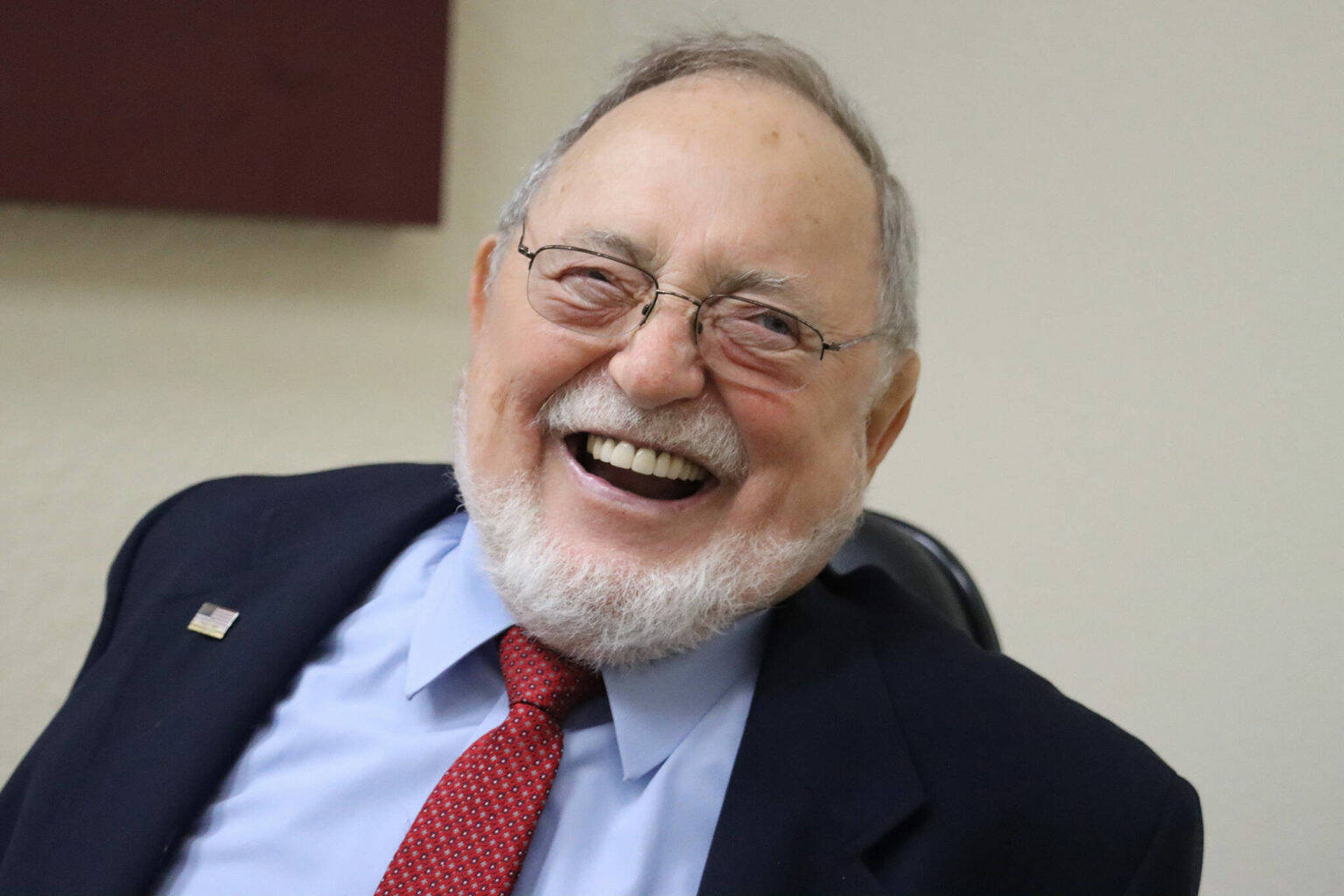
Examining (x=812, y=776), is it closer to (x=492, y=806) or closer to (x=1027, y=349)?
(x=492, y=806)

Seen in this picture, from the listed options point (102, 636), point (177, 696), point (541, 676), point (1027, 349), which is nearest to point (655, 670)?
point (541, 676)

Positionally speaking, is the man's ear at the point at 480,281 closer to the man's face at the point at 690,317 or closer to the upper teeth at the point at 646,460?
the man's face at the point at 690,317

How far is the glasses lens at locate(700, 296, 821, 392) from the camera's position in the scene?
3.84ft

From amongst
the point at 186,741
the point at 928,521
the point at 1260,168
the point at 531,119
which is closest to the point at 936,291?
the point at 928,521

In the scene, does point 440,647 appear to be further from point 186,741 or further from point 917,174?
point 917,174

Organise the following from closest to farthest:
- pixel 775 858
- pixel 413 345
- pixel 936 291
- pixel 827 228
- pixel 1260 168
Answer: pixel 775 858 < pixel 827 228 < pixel 1260 168 < pixel 936 291 < pixel 413 345

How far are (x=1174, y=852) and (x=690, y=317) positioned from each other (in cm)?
77

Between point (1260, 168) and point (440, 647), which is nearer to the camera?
point (440, 647)

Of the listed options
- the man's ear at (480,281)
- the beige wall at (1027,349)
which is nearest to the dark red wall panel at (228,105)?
the beige wall at (1027,349)

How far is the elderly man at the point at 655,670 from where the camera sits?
112 centimetres

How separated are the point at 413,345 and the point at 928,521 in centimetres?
119

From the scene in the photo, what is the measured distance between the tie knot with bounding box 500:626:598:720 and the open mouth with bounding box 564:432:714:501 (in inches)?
8.5

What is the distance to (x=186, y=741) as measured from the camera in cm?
122

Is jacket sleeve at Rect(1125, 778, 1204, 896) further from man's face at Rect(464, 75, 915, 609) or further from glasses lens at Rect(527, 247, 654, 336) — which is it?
glasses lens at Rect(527, 247, 654, 336)
